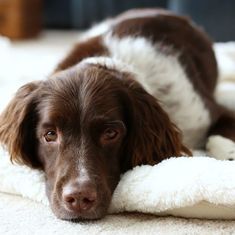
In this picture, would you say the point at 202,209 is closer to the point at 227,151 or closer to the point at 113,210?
the point at 113,210

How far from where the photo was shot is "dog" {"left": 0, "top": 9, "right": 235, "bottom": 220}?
1.95m

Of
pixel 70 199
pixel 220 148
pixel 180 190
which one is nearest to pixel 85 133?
pixel 70 199

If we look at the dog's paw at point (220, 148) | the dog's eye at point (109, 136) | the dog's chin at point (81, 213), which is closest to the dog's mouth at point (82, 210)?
the dog's chin at point (81, 213)

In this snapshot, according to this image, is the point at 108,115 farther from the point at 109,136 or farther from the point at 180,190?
the point at 180,190

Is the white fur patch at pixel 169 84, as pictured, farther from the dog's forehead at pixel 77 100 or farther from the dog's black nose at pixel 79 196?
the dog's black nose at pixel 79 196

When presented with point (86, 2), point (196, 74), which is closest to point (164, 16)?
point (196, 74)

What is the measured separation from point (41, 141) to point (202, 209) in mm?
633

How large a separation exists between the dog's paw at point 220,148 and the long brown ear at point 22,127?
78cm

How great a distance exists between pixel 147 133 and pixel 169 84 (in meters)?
0.51

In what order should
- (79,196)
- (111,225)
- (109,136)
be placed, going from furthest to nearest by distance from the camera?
(109,136) → (111,225) → (79,196)

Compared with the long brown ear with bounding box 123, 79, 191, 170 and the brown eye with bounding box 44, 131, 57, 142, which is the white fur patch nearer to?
the long brown ear with bounding box 123, 79, 191, 170

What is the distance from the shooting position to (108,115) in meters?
2.07

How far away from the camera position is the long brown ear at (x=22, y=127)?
2.21 meters

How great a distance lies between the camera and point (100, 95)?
2115 millimetres
